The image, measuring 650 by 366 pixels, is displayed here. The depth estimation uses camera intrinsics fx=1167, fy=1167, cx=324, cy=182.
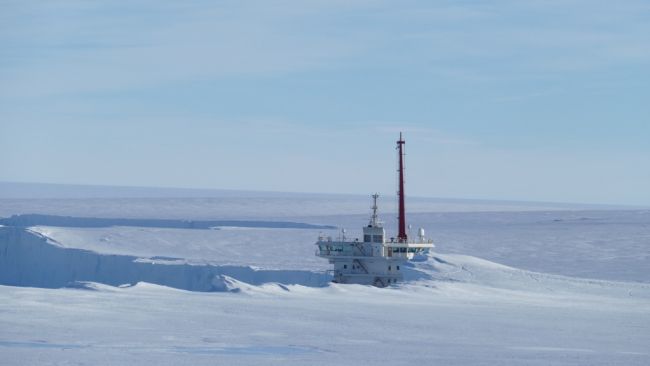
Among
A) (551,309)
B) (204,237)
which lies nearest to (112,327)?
(551,309)

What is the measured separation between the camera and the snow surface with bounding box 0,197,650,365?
21234 millimetres

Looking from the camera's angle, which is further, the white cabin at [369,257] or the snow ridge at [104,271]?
the snow ridge at [104,271]

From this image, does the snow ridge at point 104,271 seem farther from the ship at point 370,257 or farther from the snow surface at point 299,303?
the ship at point 370,257

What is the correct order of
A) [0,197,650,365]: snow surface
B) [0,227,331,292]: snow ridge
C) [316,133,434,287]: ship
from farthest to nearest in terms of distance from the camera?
[0,227,331,292]: snow ridge → [316,133,434,287]: ship → [0,197,650,365]: snow surface

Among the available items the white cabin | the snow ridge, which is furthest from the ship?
the snow ridge

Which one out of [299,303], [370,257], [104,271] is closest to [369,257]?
[370,257]

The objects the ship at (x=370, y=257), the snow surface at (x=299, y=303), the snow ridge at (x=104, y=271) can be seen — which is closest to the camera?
the snow surface at (x=299, y=303)

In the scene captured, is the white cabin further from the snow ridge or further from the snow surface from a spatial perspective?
the snow ridge

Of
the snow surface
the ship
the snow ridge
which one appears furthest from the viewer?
the snow ridge

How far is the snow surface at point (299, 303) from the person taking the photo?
836 inches

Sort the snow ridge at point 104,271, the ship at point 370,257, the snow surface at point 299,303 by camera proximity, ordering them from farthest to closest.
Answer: the snow ridge at point 104,271 < the ship at point 370,257 < the snow surface at point 299,303

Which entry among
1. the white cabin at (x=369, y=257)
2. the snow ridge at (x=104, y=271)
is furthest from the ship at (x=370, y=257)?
the snow ridge at (x=104, y=271)

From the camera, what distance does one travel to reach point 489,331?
1008 inches

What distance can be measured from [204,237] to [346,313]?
25.8 meters
